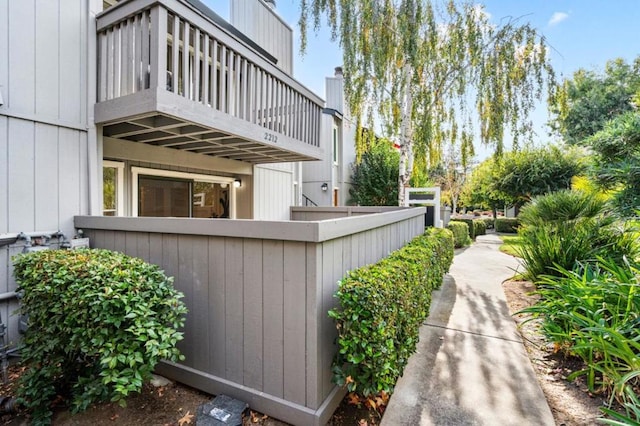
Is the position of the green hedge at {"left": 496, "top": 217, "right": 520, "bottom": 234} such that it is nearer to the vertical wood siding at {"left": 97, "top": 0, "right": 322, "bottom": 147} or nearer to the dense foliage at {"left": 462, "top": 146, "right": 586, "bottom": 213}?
the dense foliage at {"left": 462, "top": 146, "right": 586, "bottom": 213}

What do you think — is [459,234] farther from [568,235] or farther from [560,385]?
[560,385]

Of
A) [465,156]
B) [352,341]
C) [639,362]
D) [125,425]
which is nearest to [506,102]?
[465,156]

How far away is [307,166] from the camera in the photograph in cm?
1380

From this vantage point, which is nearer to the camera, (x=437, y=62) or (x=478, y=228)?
(x=437, y=62)

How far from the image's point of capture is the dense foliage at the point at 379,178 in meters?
14.1

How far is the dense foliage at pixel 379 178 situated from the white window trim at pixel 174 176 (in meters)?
8.70

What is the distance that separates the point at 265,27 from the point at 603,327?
770cm

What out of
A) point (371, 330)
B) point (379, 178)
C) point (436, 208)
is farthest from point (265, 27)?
point (379, 178)

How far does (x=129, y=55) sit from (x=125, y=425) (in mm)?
3644

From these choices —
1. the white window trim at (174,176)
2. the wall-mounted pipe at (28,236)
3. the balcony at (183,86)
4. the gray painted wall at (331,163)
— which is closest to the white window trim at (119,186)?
the white window trim at (174,176)

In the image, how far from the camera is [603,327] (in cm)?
248

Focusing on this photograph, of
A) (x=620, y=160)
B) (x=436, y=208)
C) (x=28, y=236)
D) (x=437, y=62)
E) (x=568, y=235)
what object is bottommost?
(x=568, y=235)

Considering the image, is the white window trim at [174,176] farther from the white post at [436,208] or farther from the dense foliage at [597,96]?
the dense foliage at [597,96]

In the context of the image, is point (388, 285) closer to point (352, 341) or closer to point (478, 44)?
point (352, 341)
